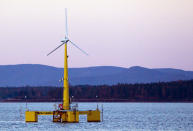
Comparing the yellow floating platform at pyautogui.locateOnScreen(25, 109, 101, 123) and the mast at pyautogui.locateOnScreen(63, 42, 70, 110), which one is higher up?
the mast at pyautogui.locateOnScreen(63, 42, 70, 110)

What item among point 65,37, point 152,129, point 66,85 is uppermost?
point 65,37

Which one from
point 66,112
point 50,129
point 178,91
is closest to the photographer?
point 50,129

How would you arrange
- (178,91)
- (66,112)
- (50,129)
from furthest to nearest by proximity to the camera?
(178,91)
(66,112)
(50,129)

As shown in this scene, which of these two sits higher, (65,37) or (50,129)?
(65,37)

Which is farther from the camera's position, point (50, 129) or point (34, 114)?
point (34, 114)

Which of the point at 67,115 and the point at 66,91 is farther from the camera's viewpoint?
the point at 67,115

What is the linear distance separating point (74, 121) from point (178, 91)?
133820 mm

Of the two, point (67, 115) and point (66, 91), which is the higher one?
point (66, 91)

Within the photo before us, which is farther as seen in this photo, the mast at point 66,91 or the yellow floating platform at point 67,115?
the yellow floating platform at point 67,115

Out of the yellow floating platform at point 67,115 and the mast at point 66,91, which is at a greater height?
the mast at point 66,91

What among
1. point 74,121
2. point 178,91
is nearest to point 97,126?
point 74,121

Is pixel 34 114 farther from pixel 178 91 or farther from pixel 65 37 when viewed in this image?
pixel 178 91

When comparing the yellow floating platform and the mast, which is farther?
the yellow floating platform

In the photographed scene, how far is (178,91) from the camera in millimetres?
199250
